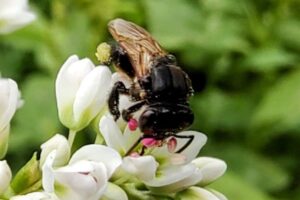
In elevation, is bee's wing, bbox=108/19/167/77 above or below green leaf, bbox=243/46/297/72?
above

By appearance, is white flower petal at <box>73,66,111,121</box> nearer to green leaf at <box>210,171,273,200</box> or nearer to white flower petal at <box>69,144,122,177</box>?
white flower petal at <box>69,144,122,177</box>

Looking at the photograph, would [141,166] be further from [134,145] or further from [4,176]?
[4,176]

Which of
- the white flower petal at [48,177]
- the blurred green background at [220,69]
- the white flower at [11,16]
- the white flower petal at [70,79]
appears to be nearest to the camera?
the white flower petal at [48,177]

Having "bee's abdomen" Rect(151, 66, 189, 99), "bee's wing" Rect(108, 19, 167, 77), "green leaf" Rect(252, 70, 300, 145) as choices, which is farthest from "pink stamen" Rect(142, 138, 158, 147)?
"green leaf" Rect(252, 70, 300, 145)

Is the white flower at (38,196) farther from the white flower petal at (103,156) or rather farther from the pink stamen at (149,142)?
the pink stamen at (149,142)

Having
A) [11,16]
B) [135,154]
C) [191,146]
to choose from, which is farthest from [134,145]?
[11,16]

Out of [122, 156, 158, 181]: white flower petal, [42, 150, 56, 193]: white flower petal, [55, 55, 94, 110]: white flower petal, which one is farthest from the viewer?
[55, 55, 94, 110]: white flower petal

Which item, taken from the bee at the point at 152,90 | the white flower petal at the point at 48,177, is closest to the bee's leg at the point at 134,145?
the bee at the point at 152,90

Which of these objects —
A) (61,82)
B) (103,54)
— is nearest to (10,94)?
(61,82)
